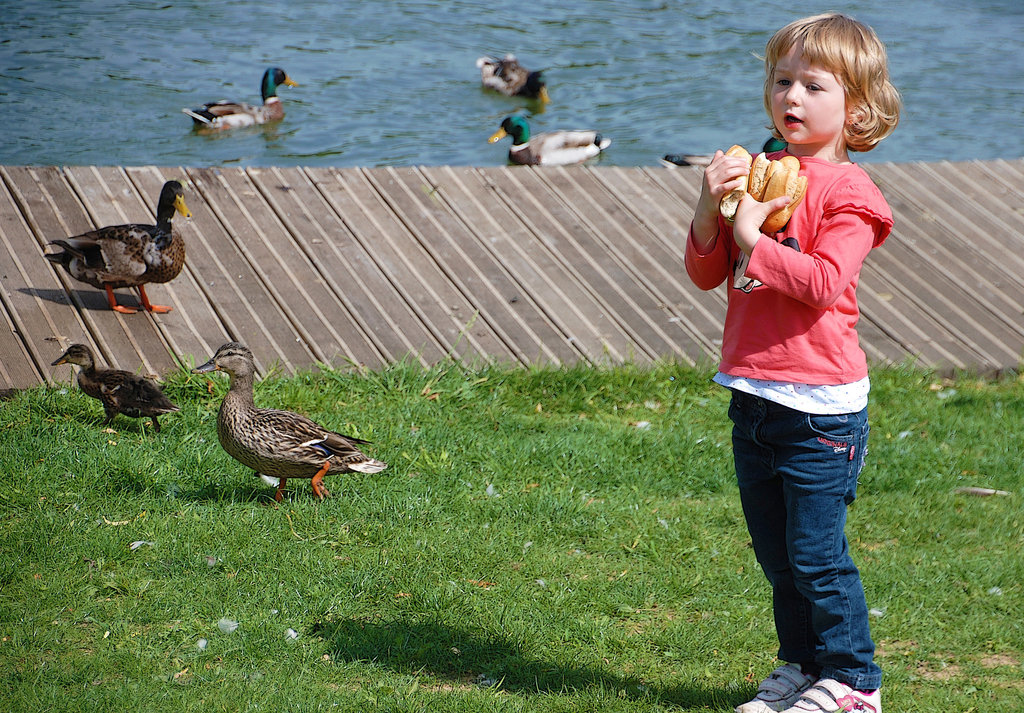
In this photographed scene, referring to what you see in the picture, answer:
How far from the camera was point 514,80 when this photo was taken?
1869cm

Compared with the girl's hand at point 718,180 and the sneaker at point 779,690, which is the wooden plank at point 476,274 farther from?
the girl's hand at point 718,180

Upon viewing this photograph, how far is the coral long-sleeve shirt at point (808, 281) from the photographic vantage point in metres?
3.15

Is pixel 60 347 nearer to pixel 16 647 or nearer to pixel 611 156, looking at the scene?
pixel 16 647

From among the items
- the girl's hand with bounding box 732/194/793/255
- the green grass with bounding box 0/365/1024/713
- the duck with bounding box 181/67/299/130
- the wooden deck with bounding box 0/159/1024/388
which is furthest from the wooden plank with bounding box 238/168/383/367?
the duck with bounding box 181/67/299/130

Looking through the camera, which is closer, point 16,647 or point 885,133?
point 885,133

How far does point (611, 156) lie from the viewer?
54.2 ft

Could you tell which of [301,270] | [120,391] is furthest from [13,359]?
[301,270]

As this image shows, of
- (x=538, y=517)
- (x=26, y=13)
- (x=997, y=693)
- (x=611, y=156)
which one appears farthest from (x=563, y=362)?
(x=26, y=13)

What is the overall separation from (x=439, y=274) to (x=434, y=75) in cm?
1262

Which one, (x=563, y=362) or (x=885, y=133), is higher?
(x=885, y=133)

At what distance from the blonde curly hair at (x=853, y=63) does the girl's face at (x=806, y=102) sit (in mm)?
24

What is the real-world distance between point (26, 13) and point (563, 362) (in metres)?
17.7

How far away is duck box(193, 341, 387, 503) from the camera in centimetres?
523

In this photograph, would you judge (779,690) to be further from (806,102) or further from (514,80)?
(514,80)
